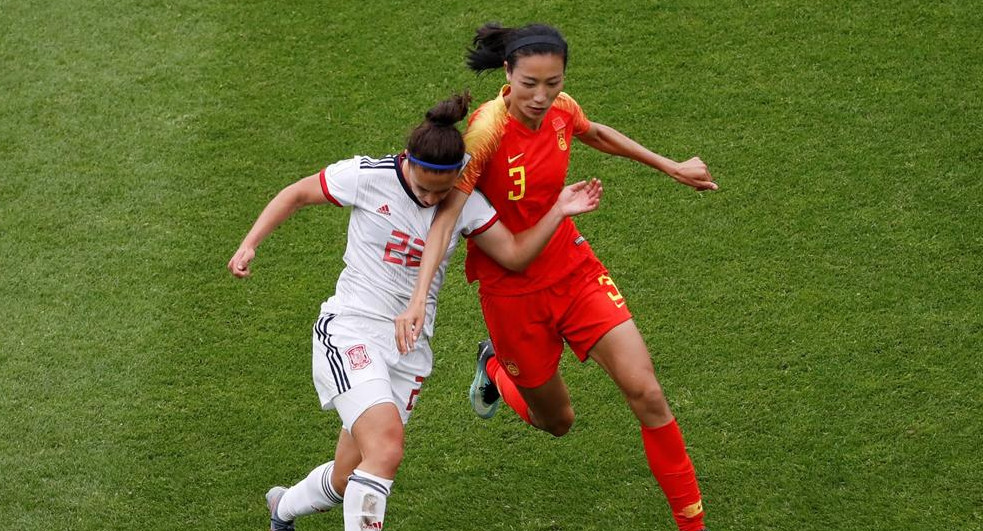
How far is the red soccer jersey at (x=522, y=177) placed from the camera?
5195mm

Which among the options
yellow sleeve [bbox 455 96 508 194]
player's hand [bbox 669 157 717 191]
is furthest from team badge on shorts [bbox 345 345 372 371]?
player's hand [bbox 669 157 717 191]

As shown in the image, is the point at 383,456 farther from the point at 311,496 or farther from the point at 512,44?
the point at 512,44

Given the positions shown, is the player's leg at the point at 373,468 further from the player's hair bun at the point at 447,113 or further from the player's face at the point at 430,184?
the player's hair bun at the point at 447,113

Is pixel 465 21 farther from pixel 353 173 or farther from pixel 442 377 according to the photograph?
pixel 353 173

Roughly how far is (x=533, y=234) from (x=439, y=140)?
610 millimetres

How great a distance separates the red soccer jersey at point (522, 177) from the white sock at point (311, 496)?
3.45 feet

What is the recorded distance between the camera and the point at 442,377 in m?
6.64

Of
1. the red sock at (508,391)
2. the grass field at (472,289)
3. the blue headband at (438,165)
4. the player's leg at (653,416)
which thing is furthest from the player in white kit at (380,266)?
the grass field at (472,289)

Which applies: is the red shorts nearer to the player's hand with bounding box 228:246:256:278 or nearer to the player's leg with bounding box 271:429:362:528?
the player's leg with bounding box 271:429:362:528

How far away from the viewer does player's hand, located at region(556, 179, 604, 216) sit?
16.3 ft

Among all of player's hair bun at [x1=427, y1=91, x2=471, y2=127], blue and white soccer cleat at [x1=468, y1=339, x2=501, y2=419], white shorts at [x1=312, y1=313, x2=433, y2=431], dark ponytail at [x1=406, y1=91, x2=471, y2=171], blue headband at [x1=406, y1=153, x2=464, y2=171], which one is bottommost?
blue and white soccer cleat at [x1=468, y1=339, x2=501, y2=419]

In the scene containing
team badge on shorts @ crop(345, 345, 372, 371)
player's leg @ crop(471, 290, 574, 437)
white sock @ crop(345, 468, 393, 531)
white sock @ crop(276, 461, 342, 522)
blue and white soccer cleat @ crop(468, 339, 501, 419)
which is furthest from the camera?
blue and white soccer cleat @ crop(468, 339, 501, 419)

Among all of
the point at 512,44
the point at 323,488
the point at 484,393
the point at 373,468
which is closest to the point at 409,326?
the point at 373,468

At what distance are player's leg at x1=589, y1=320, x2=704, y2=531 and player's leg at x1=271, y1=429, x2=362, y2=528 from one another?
1.11 m
